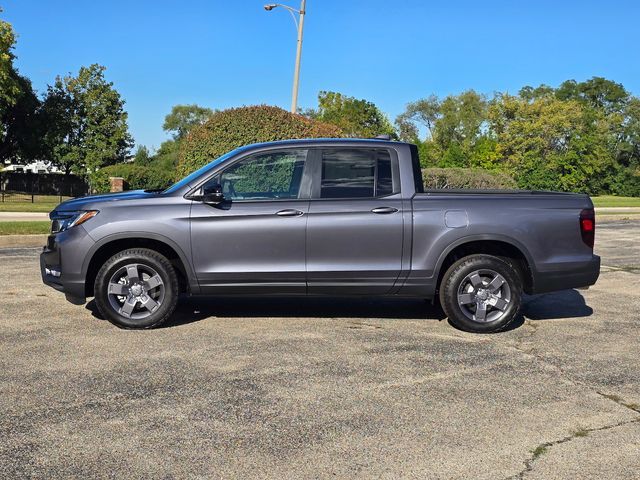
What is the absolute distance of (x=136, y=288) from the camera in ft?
20.3

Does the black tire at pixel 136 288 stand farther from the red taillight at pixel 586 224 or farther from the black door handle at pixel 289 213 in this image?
the red taillight at pixel 586 224

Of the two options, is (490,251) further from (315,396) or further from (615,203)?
(615,203)

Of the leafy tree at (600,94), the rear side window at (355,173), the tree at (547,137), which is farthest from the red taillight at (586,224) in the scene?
the leafy tree at (600,94)

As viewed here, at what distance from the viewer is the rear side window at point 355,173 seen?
6.31 meters

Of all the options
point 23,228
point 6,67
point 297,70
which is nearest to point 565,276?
point 23,228

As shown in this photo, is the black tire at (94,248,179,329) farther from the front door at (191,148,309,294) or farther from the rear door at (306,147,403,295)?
the rear door at (306,147,403,295)

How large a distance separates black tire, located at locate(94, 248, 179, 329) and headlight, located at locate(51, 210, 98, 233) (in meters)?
0.46

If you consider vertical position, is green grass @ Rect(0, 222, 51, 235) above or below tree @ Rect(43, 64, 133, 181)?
below

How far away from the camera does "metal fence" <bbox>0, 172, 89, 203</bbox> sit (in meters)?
38.1

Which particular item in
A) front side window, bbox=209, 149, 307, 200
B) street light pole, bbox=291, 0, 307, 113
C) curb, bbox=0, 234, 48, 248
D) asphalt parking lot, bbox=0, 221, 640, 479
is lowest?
asphalt parking lot, bbox=0, 221, 640, 479

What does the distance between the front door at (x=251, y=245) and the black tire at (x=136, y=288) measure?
0.32 meters

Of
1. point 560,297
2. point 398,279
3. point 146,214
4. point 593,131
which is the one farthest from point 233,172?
point 593,131

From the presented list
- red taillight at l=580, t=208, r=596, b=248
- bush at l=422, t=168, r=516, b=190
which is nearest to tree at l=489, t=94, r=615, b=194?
bush at l=422, t=168, r=516, b=190

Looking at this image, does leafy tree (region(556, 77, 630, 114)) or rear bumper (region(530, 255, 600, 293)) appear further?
leafy tree (region(556, 77, 630, 114))
